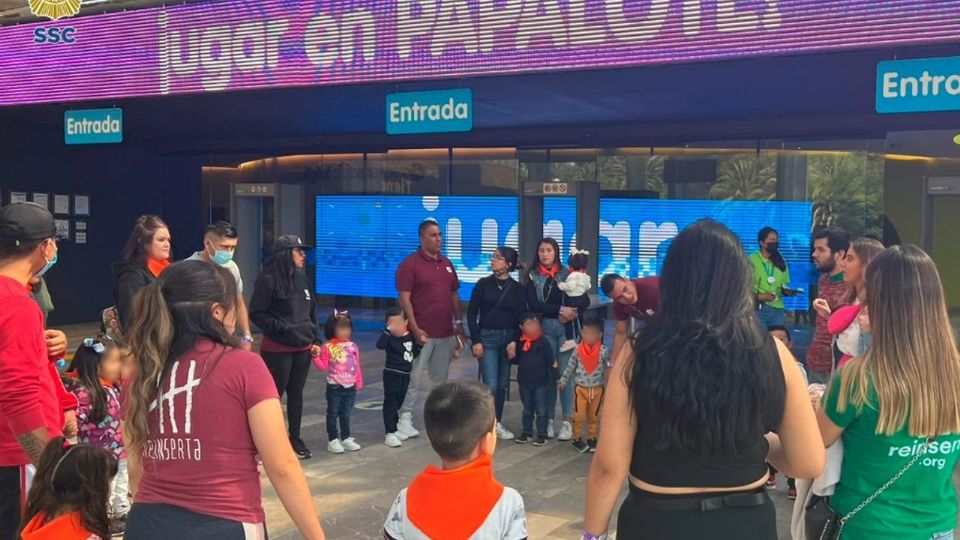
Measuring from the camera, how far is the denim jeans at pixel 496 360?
26.1 ft

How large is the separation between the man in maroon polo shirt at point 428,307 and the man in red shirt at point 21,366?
4.64m

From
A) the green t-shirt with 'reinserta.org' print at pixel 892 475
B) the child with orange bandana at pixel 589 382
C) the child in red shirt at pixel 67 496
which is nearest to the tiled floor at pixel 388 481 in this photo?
the child with orange bandana at pixel 589 382

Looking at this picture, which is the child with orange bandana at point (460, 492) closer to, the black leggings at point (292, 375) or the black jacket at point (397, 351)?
the black leggings at point (292, 375)

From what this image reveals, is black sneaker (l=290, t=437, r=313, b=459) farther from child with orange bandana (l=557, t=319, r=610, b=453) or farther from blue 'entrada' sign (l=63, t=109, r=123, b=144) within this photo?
blue 'entrada' sign (l=63, t=109, r=123, b=144)

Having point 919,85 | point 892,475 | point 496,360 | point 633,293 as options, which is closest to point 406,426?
point 496,360

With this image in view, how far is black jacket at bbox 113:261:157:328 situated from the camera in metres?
5.86

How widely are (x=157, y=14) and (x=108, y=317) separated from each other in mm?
4221

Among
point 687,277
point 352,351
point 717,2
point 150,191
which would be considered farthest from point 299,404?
point 150,191

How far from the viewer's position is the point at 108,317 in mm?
6434

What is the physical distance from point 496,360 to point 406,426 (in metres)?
1.00

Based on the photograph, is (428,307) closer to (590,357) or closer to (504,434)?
(504,434)

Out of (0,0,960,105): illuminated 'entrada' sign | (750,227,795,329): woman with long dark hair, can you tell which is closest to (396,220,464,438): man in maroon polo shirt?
(0,0,960,105): illuminated 'entrada' sign

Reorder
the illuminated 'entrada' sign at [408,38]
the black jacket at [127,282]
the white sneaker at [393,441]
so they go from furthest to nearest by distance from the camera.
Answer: the white sneaker at [393,441] → the illuminated 'entrada' sign at [408,38] → the black jacket at [127,282]

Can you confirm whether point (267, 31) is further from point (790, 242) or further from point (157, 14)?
point (790, 242)
